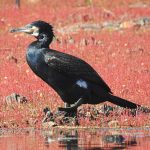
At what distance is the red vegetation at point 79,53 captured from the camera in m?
17.2

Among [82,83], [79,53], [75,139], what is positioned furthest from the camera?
[79,53]

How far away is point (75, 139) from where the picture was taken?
1279cm

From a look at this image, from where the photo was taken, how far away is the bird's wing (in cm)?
1480

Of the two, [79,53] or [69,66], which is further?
[79,53]

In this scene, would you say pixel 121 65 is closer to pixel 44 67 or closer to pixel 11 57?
pixel 11 57

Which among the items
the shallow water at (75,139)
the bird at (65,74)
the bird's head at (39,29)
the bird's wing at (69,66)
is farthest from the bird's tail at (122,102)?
the bird's head at (39,29)

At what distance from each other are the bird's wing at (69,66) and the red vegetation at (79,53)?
0.92 meters

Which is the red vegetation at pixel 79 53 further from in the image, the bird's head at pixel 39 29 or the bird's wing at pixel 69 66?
the bird's head at pixel 39 29

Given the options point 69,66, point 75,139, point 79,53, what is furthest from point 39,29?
point 79,53

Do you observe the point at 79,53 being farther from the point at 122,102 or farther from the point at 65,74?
the point at 65,74

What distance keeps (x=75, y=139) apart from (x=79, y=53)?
663 inches

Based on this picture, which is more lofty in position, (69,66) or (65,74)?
(69,66)

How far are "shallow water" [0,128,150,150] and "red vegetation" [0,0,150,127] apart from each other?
0.70m

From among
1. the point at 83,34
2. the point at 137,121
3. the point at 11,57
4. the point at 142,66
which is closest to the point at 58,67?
the point at 137,121
